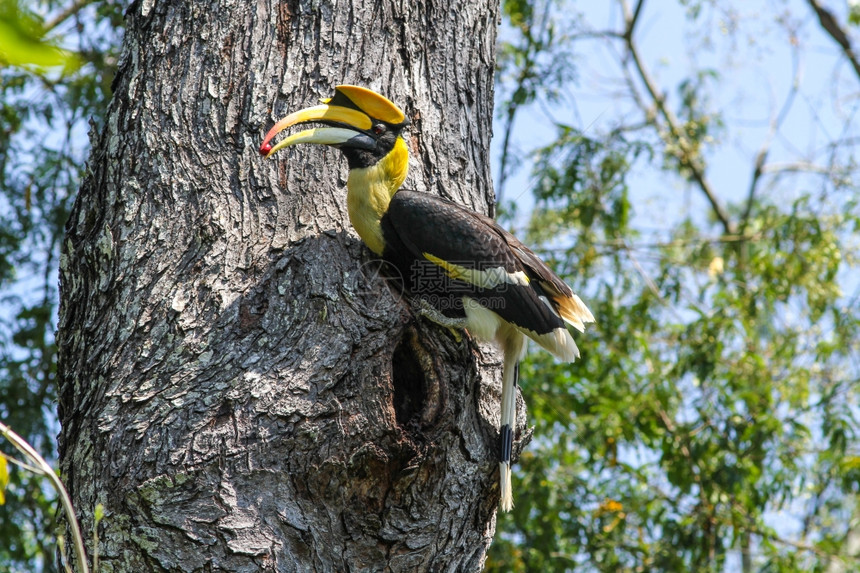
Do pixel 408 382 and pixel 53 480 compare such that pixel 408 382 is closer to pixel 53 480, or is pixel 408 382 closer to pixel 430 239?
pixel 430 239

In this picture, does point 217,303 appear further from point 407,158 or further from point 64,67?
point 64,67

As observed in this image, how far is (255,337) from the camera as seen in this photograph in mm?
2600

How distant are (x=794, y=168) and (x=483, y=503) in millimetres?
8594

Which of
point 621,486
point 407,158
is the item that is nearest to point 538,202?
point 621,486

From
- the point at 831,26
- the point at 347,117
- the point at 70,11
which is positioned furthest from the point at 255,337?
the point at 831,26

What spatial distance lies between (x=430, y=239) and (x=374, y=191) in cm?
27

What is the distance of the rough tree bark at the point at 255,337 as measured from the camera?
7.95ft

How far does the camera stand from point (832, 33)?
9.27 m

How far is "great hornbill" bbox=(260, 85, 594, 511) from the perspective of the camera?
9.81ft

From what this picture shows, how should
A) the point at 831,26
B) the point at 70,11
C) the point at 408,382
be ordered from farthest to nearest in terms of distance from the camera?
the point at 831,26, the point at 70,11, the point at 408,382

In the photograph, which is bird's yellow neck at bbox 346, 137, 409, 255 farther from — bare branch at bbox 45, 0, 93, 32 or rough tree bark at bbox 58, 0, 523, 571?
bare branch at bbox 45, 0, 93, 32

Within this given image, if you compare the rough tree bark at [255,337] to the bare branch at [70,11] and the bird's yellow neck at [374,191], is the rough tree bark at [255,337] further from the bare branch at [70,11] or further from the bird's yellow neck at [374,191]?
the bare branch at [70,11]

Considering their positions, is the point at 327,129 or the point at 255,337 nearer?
the point at 255,337

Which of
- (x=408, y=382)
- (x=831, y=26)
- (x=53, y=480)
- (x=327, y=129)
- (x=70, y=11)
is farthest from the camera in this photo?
(x=831, y=26)
